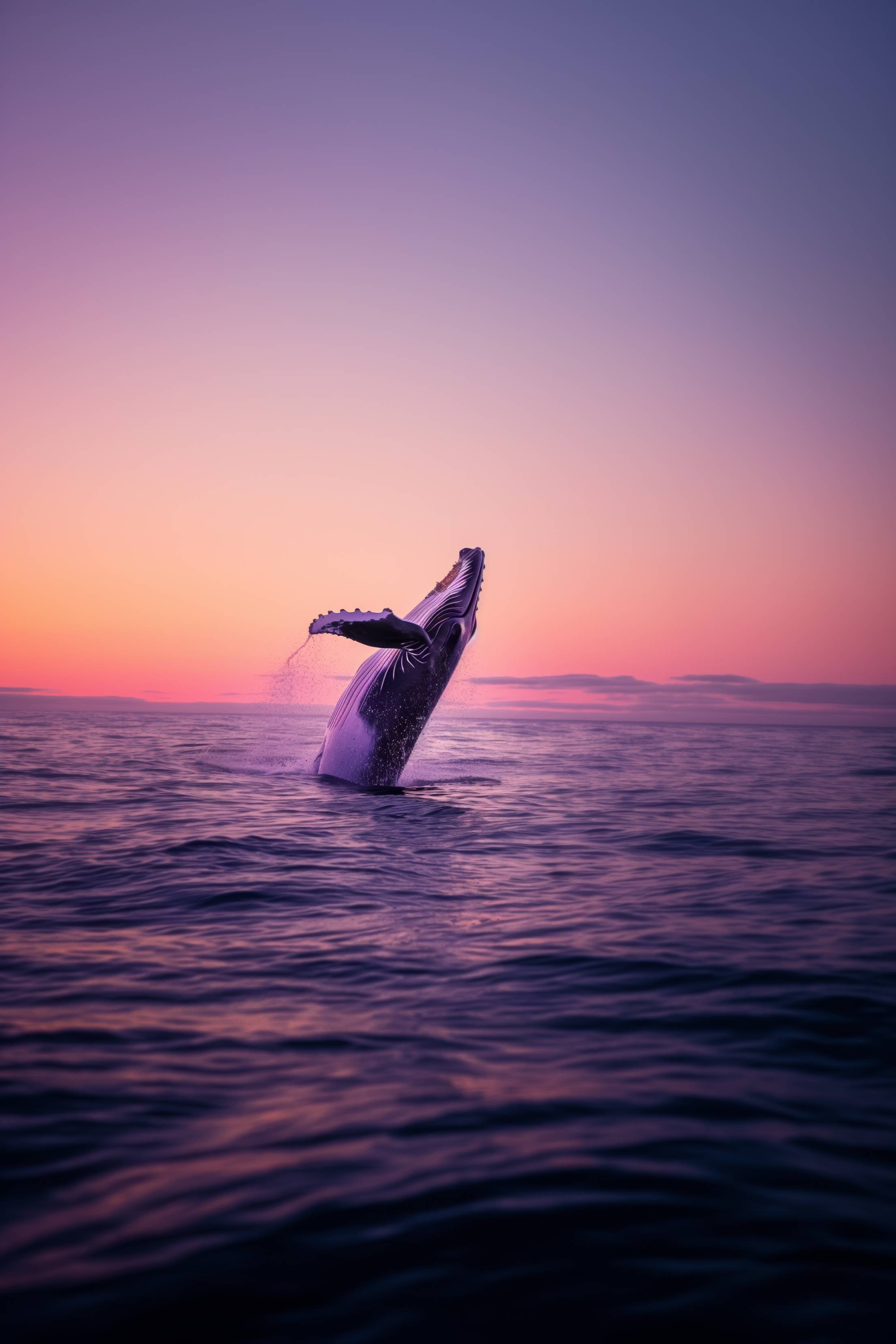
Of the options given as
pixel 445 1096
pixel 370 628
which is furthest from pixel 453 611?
pixel 445 1096

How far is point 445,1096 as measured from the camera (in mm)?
3893

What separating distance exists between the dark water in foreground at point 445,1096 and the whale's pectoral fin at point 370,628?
3.75 meters

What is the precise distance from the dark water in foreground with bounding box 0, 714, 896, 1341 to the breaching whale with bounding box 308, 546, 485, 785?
5.09 m

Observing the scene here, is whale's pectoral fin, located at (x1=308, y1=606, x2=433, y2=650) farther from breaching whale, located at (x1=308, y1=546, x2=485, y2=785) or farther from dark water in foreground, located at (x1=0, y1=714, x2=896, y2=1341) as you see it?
dark water in foreground, located at (x1=0, y1=714, x2=896, y2=1341)

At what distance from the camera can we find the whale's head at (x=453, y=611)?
14.9 metres

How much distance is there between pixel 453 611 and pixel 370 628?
2.69m

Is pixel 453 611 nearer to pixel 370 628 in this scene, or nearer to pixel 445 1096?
pixel 370 628


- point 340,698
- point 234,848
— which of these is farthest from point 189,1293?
point 340,698

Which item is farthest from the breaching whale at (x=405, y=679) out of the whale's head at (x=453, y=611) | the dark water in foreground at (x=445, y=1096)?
the dark water in foreground at (x=445, y=1096)

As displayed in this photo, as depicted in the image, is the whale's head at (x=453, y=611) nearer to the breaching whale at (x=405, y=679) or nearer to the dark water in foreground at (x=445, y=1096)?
the breaching whale at (x=405, y=679)

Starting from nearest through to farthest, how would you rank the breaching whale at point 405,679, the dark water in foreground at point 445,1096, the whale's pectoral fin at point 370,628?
the dark water in foreground at point 445,1096 < the whale's pectoral fin at point 370,628 < the breaching whale at point 405,679

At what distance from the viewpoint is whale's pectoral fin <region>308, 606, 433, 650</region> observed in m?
12.5

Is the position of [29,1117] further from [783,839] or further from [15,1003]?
[783,839]

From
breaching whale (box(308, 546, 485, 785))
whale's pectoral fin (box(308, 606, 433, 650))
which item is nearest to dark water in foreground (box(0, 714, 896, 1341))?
whale's pectoral fin (box(308, 606, 433, 650))
